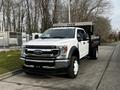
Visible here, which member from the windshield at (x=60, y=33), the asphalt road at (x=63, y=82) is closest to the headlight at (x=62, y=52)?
the asphalt road at (x=63, y=82)

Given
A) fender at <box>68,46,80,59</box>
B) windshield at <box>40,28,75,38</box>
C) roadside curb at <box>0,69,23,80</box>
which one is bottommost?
roadside curb at <box>0,69,23,80</box>

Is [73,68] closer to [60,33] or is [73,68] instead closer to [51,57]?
[51,57]

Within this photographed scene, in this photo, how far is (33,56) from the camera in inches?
336

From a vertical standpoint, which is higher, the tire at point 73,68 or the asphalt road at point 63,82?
the tire at point 73,68

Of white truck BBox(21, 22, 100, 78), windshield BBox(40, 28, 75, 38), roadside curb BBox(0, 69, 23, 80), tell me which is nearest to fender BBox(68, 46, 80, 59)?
white truck BBox(21, 22, 100, 78)

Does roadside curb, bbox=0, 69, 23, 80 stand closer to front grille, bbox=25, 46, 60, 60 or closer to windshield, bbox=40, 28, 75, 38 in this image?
front grille, bbox=25, 46, 60, 60

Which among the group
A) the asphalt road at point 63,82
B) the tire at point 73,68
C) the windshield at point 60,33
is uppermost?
the windshield at point 60,33

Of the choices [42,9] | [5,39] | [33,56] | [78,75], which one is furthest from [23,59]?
[42,9]

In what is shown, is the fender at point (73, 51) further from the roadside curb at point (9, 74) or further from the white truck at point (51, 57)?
the roadside curb at point (9, 74)

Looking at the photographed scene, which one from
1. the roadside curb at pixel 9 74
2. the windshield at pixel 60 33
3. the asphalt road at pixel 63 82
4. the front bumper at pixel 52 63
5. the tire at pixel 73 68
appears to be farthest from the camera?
the windshield at pixel 60 33

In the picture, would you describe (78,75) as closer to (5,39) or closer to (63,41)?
(63,41)

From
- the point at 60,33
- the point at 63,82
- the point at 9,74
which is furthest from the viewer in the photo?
the point at 60,33

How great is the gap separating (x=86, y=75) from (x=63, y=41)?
1.83 metres

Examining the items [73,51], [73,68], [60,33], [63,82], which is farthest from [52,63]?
[60,33]
